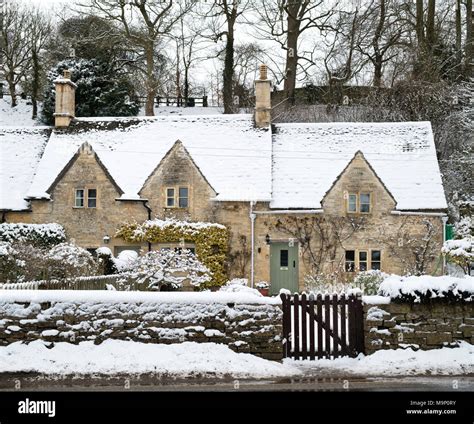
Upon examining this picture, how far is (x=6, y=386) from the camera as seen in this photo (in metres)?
11.1


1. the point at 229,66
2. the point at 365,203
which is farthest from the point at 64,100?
the point at 365,203

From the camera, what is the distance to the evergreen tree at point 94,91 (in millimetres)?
40500

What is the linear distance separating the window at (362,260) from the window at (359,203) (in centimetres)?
185

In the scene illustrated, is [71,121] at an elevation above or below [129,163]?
above

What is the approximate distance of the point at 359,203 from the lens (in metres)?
27.3

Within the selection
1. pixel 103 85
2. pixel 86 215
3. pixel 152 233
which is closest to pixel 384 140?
pixel 152 233

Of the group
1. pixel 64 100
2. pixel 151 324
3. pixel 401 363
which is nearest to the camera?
pixel 401 363

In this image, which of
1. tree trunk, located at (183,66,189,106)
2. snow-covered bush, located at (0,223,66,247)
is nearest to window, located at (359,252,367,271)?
snow-covered bush, located at (0,223,66,247)

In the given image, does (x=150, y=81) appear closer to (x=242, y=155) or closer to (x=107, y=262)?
(x=242, y=155)

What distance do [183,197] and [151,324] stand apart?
15697 mm

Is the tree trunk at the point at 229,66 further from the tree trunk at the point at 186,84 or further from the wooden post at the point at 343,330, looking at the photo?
the wooden post at the point at 343,330

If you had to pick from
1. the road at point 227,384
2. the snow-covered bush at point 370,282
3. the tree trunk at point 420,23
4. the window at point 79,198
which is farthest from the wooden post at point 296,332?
the tree trunk at point 420,23
